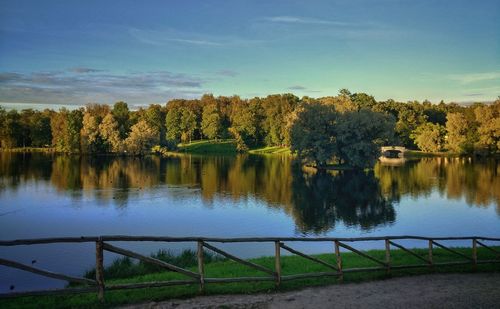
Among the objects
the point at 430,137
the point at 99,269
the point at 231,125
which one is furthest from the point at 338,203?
the point at 231,125

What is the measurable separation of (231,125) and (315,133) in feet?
277

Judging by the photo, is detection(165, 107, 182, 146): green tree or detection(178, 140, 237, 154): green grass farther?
detection(165, 107, 182, 146): green tree

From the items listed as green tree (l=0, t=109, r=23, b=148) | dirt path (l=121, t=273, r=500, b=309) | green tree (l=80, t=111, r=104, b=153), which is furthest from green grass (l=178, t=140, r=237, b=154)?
dirt path (l=121, t=273, r=500, b=309)

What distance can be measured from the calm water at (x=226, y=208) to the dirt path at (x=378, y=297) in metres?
11.0

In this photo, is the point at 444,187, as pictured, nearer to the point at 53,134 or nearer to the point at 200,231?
the point at 200,231

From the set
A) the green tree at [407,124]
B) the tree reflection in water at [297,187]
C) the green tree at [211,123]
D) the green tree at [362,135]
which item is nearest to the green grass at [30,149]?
the green tree at [211,123]

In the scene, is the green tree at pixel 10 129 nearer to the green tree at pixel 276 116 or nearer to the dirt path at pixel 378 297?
the green tree at pixel 276 116

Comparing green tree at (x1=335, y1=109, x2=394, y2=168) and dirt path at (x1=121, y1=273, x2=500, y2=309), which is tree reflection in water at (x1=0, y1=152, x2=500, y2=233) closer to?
green tree at (x1=335, y1=109, x2=394, y2=168)

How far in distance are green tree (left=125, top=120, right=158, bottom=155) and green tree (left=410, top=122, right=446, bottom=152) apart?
82.4 meters

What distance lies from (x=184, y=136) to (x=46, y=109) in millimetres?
63020

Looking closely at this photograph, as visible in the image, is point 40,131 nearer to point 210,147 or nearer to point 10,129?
point 10,129

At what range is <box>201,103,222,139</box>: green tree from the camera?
15296 cm

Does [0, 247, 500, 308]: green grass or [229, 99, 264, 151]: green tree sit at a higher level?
[229, 99, 264, 151]: green tree

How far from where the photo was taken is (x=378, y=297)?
44.7ft
